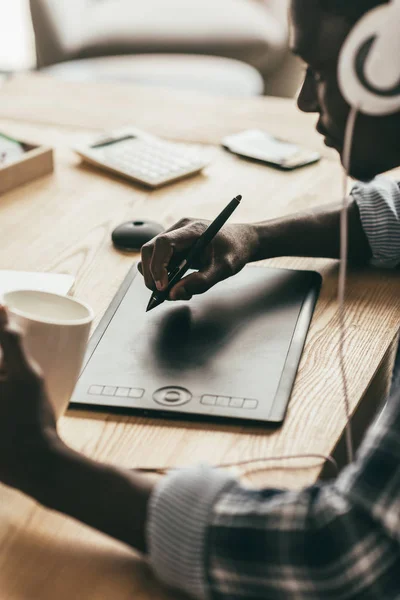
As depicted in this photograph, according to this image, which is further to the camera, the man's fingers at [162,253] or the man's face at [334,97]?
the man's fingers at [162,253]

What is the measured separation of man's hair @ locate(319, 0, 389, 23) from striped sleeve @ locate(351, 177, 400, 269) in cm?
40

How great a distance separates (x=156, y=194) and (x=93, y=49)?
1.68m

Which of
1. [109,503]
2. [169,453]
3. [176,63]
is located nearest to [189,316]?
[169,453]

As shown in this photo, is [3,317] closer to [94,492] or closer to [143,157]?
[94,492]

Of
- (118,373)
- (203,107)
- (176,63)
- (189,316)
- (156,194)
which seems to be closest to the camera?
(118,373)

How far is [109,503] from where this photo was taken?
653 mm

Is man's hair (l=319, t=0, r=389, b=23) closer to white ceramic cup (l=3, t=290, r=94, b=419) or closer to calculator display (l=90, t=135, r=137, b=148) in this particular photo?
white ceramic cup (l=3, t=290, r=94, b=419)

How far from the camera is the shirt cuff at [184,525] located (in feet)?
2.01

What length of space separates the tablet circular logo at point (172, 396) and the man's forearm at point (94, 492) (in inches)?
6.0

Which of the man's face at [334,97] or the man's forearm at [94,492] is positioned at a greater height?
the man's face at [334,97]

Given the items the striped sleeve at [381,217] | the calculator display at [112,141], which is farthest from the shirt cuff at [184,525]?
the calculator display at [112,141]

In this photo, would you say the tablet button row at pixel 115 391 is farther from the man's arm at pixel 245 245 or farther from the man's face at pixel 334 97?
the man's face at pixel 334 97

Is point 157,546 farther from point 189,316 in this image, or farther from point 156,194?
point 156,194

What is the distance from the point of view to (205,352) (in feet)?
2.95
